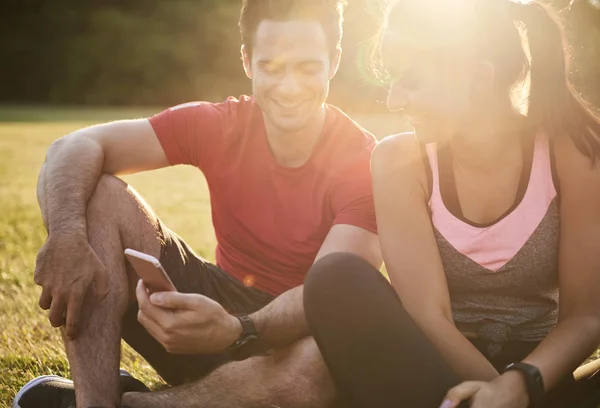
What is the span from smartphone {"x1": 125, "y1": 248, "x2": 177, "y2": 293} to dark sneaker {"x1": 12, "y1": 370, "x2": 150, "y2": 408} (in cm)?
47

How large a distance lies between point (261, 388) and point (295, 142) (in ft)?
3.45

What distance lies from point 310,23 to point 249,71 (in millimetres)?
372

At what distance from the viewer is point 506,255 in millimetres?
2439

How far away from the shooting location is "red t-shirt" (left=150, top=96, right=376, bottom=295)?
309 cm

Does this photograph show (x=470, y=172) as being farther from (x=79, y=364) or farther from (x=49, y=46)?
(x=49, y=46)

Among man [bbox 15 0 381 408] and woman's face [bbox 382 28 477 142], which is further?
man [bbox 15 0 381 408]

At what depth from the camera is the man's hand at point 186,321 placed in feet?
8.11

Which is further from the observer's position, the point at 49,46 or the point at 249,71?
the point at 49,46

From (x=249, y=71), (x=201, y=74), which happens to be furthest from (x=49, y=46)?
(x=249, y=71)

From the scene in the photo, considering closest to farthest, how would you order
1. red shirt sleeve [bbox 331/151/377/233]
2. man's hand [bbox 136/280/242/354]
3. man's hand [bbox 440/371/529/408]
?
man's hand [bbox 440/371/529/408] < man's hand [bbox 136/280/242/354] < red shirt sleeve [bbox 331/151/377/233]

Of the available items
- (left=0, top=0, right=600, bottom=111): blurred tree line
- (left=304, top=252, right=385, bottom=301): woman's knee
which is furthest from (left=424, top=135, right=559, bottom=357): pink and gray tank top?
(left=0, top=0, right=600, bottom=111): blurred tree line

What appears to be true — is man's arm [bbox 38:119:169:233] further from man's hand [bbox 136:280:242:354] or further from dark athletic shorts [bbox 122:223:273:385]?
man's hand [bbox 136:280:242:354]

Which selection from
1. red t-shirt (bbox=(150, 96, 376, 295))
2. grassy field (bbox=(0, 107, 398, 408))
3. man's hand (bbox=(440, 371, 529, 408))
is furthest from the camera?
grassy field (bbox=(0, 107, 398, 408))

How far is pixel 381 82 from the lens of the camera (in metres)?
2.92
